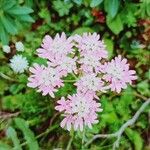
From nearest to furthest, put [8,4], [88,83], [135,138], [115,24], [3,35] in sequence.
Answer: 1. [88,83]
2. [8,4]
3. [3,35]
4. [135,138]
5. [115,24]

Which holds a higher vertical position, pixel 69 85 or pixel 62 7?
pixel 62 7

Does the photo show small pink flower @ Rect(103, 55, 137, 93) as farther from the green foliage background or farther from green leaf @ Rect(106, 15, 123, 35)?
green leaf @ Rect(106, 15, 123, 35)

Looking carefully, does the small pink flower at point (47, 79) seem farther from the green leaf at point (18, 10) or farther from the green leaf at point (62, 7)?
the green leaf at point (62, 7)

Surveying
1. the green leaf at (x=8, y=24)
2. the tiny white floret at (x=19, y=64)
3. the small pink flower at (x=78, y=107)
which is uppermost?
the green leaf at (x=8, y=24)

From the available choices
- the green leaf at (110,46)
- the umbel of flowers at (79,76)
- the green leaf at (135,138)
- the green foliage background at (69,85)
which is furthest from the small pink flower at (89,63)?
the green leaf at (110,46)

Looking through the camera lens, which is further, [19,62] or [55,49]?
[19,62]

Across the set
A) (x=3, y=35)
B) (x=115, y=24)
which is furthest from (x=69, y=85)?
(x=115, y=24)

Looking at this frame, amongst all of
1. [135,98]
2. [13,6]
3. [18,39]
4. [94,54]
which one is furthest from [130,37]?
[94,54]

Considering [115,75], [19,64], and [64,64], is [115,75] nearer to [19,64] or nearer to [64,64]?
[64,64]
